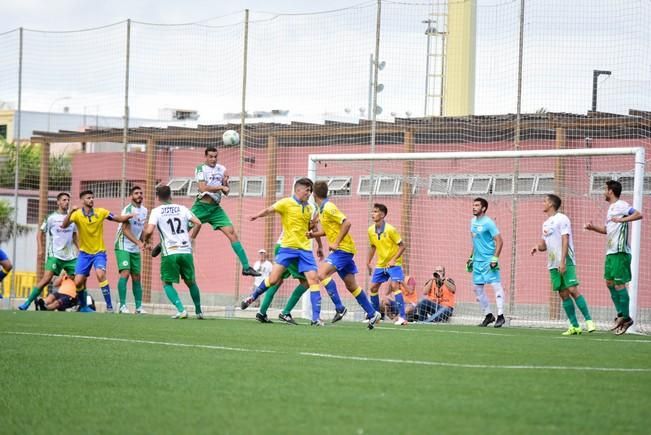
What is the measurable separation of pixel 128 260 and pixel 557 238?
8168 millimetres

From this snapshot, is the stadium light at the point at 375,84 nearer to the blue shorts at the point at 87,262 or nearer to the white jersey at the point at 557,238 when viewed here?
the blue shorts at the point at 87,262

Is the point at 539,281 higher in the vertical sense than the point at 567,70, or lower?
lower

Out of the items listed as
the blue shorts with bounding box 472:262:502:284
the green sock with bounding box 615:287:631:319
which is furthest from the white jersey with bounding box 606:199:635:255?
the blue shorts with bounding box 472:262:502:284

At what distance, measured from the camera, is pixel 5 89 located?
28219 millimetres

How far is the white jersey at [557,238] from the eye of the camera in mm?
15977

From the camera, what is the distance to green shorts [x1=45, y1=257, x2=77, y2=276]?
2167cm

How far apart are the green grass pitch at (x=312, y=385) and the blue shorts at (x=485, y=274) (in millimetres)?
5945

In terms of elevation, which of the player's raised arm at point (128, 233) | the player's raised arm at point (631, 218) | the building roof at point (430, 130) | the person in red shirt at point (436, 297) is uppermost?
the building roof at point (430, 130)

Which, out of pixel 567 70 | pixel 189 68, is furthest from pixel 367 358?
pixel 189 68

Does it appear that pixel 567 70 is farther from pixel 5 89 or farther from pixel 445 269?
pixel 5 89

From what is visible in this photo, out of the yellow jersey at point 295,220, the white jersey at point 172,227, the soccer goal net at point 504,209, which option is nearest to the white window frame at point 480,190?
the soccer goal net at point 504,209

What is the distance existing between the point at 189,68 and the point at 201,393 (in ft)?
60.8

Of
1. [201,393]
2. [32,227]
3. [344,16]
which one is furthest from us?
[32,227]

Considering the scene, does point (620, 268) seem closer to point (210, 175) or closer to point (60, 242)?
point (210, 175)
